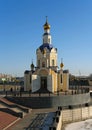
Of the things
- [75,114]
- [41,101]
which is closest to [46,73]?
[41,101]

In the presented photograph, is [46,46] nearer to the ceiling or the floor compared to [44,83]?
nearer to the ceiling

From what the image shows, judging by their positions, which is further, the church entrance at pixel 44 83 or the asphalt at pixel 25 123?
the church entrance at pixel 44 83

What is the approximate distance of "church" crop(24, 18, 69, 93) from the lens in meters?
36.5

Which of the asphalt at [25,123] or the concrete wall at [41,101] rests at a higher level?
the concrete wall at [41,101]

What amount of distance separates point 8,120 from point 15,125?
1.24m

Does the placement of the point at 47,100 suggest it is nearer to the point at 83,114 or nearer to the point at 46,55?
the point at 83,114

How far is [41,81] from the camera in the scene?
1446 inches

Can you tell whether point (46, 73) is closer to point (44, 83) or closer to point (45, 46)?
point (44, 83)

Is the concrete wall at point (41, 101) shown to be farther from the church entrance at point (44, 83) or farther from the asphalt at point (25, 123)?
the church entrance at point (44, 83)

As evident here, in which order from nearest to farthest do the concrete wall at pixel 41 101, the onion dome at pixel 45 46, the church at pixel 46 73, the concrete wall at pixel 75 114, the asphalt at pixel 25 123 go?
1. the asphalt at pixel 25 123
2. the concrete wall at pixel 75 114
3. the concrete wall at pixel 41 101
4. the church at pixel 46 73
5. the onion dome at pixel 45 46

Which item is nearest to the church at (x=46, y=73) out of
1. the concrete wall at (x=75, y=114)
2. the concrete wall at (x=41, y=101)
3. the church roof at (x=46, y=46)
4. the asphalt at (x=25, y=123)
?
the church roof at (x=46, y=46)

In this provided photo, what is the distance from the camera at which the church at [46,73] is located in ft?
120

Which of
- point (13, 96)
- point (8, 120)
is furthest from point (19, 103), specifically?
point (8, 120)

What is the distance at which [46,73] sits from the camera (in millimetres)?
36531
